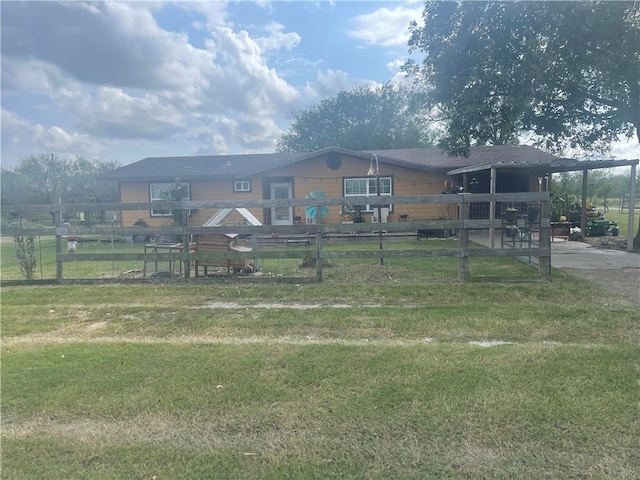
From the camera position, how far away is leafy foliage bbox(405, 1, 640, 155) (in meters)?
11.1

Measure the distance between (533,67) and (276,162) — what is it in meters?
10.5

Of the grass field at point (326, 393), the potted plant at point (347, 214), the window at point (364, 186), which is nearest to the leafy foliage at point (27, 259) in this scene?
the grass field at point (326, 393)

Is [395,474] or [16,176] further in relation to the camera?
[16,176]

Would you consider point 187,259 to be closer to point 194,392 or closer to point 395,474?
point 194,392

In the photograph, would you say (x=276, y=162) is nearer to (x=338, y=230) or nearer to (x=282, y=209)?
(x=282, y=209)

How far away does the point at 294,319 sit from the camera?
5504 mm

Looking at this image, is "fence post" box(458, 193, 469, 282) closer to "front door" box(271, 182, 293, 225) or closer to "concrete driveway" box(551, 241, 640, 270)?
"concrete driveway" box(551, 241, 640, 270)

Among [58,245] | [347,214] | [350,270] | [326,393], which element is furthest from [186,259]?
[347,214]

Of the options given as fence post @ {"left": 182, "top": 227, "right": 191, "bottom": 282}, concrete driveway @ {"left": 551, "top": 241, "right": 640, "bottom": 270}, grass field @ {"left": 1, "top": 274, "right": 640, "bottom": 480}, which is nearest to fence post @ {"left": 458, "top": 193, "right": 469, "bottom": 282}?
grass field @ {"left": 1, "top": 274, "right": 640, "bottom": 480}

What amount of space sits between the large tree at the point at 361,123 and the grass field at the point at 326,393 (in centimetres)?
3784

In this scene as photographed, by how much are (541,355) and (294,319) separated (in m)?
2.75

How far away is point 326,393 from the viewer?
3.39 m

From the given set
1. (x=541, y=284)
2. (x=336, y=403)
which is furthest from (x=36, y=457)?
(x=541, y=284)

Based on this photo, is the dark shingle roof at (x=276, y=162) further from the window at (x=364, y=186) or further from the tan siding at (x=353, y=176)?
the window at (x=364, y=186)
